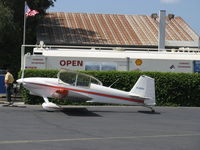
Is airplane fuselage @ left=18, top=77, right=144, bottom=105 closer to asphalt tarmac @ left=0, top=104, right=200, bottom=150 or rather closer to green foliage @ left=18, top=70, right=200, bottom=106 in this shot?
asphalt tarmac @ left=0, top=104, right=200, bottom=150

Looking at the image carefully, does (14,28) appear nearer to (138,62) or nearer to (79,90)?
(138,62)

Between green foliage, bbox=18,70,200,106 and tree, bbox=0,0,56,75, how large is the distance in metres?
10.5

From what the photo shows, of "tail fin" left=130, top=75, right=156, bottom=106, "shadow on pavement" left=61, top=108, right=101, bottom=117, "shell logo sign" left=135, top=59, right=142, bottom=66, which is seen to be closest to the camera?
"shadow on pavement" left=61, top=108, right=101, bottom=117

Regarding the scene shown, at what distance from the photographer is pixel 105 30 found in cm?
3466

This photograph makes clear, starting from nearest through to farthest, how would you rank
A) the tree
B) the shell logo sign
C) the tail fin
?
the tail fin < the shell logo sign < the tree

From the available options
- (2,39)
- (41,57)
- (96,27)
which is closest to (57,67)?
(41,57)

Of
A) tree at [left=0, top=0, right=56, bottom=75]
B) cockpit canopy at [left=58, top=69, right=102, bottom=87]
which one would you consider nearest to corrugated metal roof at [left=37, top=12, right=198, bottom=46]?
tree at [left=0, top=0, right=56, bottom=75]

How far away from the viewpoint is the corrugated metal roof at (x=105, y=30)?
32000 mm

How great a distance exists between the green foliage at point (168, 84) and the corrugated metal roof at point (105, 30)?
13491mm

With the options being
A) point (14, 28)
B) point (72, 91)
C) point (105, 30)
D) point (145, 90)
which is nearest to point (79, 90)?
point (72, 91)

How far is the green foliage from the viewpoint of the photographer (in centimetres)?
1789

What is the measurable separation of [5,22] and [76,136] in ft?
57.3

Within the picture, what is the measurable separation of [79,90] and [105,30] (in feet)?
67.6

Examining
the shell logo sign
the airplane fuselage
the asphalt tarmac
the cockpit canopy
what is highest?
the shell logo sign
